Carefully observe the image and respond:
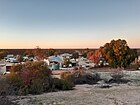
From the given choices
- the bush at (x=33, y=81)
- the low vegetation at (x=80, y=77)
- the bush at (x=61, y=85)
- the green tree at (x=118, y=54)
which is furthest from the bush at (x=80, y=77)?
the green tree at (x=118, y=54)

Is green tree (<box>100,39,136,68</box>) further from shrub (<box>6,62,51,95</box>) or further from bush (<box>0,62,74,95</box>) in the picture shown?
shrub (<box>6,62,51,95</box>)

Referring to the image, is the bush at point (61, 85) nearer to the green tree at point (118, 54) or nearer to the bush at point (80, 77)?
the bush at point (80, 77)

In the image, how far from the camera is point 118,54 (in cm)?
5584

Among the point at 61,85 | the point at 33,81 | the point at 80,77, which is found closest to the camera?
the point at 33,81

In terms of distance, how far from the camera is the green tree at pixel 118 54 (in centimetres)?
5584

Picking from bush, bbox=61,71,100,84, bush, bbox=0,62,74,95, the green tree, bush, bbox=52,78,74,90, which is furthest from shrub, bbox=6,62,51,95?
the green tree

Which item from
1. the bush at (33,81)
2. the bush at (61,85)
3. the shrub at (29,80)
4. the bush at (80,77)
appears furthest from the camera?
the bush at (80,77)

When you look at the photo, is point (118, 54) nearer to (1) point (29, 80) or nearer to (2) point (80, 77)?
(2) point (80, 77)

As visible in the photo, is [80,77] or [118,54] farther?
[118,54]

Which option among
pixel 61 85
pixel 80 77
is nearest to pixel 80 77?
pixel 80 77

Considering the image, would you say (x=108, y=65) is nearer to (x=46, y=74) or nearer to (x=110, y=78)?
(x=110, y=78)

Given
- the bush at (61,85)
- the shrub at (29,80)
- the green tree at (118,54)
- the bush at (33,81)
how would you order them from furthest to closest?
the green tree at (118,54) → the bush at (61,85) → the shrub at (29,80) → the bush at (33,81)

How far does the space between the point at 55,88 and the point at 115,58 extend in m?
29.9

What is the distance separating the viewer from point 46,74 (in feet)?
95.8
